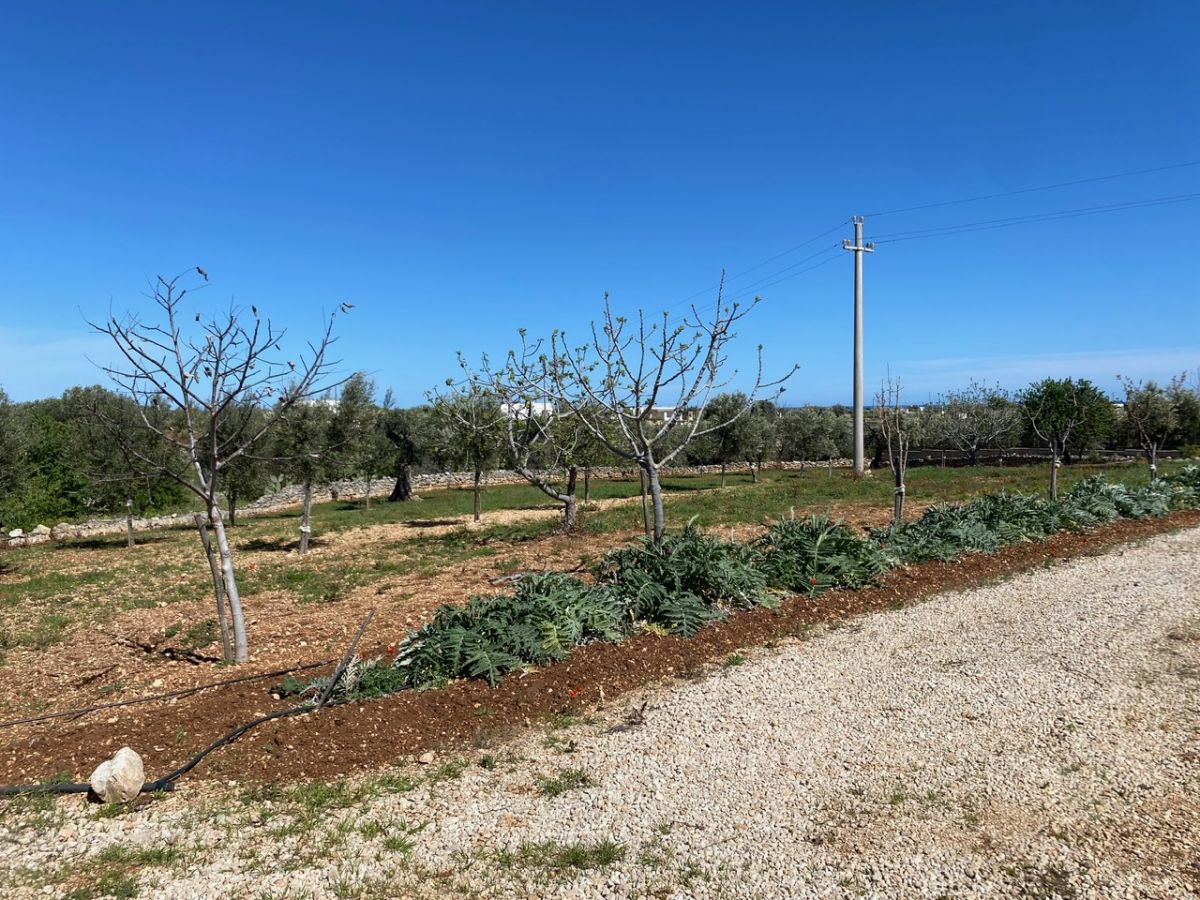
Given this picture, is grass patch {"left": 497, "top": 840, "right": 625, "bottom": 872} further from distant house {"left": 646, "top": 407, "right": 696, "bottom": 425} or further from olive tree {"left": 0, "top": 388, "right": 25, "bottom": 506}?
olive tree {"left": 0, "top": 388, "right": 25, "bottom": 506}

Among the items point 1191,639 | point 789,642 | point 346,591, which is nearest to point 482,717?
point 789,642

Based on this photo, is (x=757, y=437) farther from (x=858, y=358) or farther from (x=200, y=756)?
(x=200, y=756)

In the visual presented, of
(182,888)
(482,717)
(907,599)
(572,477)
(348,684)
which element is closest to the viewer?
(182,888)

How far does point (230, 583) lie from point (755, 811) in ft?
18.5

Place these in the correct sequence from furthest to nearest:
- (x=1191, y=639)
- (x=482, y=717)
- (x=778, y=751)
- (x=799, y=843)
A: (x=1191, y=639) < (x=482, y=717) < (x=778, y=751) < (x=799, y=843)

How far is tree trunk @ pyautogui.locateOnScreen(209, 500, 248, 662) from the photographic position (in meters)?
7.29

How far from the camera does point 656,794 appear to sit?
4633 mm

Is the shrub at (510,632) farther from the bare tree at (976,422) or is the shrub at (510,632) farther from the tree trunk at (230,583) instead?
the bare tree at (976,422)

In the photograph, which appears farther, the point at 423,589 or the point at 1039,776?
the point at 423,589

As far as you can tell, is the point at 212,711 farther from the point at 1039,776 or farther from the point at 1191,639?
the point at 1191,639

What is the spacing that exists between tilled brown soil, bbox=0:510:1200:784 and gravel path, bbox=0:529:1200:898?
321mm

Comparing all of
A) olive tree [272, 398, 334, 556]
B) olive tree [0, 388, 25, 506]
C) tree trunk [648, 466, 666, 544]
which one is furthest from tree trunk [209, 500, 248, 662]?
olive tree [0, 388, 25, 506]

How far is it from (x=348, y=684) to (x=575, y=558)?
7.21 meters

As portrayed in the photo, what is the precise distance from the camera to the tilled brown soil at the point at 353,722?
5.13 meters
